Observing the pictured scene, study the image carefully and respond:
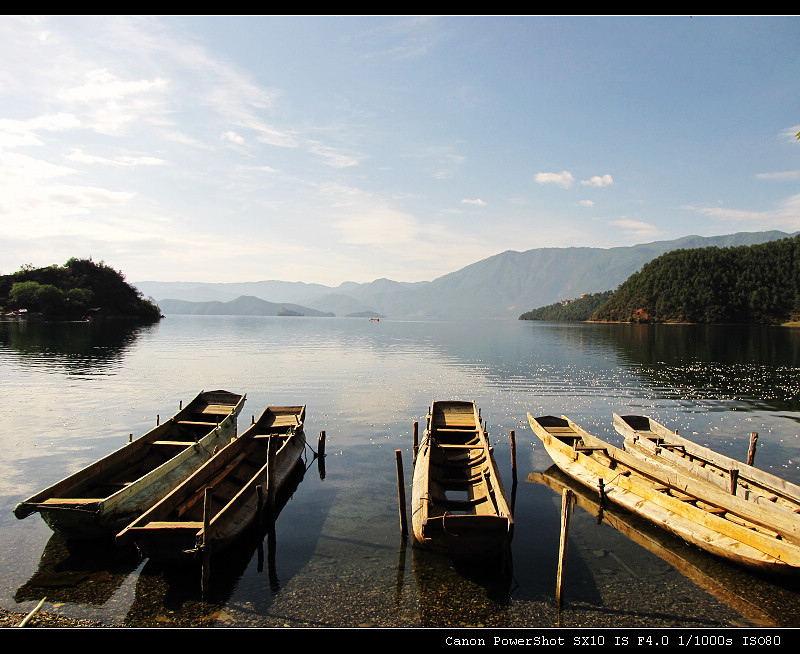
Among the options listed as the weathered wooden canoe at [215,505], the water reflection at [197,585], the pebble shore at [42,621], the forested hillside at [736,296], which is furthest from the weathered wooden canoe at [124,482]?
the forested hillside at [736,296]

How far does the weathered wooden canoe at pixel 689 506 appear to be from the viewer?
13.5 metres

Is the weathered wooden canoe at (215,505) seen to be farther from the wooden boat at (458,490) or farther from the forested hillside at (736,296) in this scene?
the forested hillside at (736,296)

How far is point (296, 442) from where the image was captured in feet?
77.2

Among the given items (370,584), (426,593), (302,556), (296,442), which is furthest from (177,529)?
(296,442)

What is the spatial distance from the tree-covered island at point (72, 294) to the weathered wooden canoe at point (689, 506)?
573ft

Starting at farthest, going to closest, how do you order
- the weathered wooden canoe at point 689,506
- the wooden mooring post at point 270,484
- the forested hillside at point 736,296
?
the forested hillside at point 736,296, the wooden mooring post at point 270,484, the weathered wooden canoe at point 689,506

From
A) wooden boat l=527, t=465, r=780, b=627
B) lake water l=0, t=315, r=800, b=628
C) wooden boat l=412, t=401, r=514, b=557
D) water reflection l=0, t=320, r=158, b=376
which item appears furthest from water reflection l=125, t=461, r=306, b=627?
water reflection l=0, t=320, r=158, b=376

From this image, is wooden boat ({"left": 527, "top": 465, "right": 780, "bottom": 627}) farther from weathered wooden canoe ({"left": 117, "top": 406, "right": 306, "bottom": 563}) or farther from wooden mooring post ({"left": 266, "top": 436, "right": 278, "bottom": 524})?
weathered wooden canoe ({"left": 117, "top": 406, "right": 306, "bottom": 563})

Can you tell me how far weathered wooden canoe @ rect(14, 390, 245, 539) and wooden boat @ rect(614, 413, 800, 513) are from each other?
797 inches

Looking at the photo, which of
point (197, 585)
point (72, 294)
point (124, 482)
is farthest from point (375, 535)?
point (72, 294)

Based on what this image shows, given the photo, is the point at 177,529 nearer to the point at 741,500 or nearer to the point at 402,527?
the point at 402,527

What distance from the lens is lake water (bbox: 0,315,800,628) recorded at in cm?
1247

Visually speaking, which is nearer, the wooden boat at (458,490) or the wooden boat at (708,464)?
the wooden boat at (458,490)

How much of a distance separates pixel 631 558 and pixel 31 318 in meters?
179
